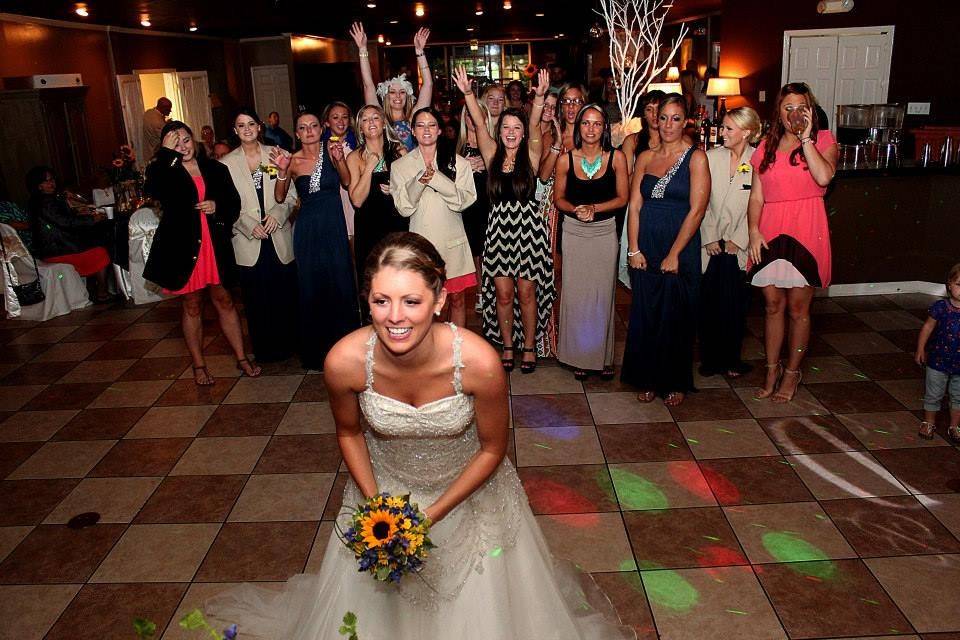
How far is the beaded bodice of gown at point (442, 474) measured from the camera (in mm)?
2068

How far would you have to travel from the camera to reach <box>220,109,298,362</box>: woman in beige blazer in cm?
468

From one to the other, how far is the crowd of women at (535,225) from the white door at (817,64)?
6308 mm

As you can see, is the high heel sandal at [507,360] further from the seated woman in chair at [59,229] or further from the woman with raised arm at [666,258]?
the seated woman in chair at [59,229]

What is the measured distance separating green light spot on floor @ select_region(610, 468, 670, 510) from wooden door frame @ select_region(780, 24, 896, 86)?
8.32 metres

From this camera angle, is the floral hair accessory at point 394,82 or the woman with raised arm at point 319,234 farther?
the floral hair accessory at point 394,82

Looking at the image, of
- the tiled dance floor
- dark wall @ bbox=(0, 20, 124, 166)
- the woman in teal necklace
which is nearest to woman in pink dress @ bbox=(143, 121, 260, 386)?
the tiled dance floor

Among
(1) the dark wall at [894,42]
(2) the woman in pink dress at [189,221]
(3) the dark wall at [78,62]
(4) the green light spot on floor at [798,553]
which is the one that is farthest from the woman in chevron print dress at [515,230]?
(1) the dark wall at [894,42]

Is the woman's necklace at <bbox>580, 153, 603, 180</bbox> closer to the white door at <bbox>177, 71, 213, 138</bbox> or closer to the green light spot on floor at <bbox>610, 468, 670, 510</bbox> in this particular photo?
the green light spot on floor at <bbox>610, 468, 670, 510</bbox>

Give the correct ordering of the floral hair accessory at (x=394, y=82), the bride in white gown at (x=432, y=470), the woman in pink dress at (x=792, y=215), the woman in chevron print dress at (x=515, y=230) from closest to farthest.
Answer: the bride in white gown at (x=432, y=470)
the woman in pink dress at (x=792, y=215)
the woman in chevron print dress at (x=515, y=230)
the floral hair accessory at (x=394, y=82)

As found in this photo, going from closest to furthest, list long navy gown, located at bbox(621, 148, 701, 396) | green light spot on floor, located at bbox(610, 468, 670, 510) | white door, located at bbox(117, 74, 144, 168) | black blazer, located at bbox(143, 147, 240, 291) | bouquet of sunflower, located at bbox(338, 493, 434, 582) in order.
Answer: bouquet of sunflower, located at bbox(338, 493, 434, 582)
green light spot on floor, located at bbox(610, 468, 670, 510)
long navy gown, located at bbox(621, 148, 701, 396)
black blazer, located at bbox(143, 147, 240, 291)
white door, located at bbox(117, 74, 144, 168)

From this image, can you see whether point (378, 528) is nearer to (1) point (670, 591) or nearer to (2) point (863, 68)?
(1) point (670, 591)

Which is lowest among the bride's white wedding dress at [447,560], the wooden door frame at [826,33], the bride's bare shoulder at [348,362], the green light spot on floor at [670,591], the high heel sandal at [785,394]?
the green light spot on floor at [670,591]

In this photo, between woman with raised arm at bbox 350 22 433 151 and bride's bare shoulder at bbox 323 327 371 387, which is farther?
woman with raised arm at bbox 350 22 433 151

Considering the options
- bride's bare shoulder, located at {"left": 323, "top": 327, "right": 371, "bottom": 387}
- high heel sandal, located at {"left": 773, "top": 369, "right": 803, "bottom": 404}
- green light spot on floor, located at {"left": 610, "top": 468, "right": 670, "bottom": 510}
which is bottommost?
green light spot on floor, located at {"left": 610, "top": 468, "right": 670, "bottom": 510}
